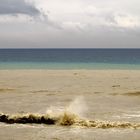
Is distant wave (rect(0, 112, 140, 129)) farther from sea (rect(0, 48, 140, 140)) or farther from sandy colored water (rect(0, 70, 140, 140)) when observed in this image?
sandy colored water (rect(0, 70, 140, 140))

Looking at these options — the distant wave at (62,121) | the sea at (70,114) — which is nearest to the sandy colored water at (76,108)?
the sea at (70,114)

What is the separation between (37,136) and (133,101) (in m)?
9.14

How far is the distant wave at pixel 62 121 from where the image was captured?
14031 millimetres

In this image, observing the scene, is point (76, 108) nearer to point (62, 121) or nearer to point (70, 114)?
point (70, 114)

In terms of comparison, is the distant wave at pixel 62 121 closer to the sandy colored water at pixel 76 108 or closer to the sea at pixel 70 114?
the sea at pixel 70 114

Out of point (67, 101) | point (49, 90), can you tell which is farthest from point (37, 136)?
point (49, 90)

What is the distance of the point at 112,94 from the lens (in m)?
23.4

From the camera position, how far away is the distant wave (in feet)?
46.0

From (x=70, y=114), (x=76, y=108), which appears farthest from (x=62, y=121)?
(x=76, y=108)

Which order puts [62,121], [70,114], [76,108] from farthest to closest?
[76,108] < [70,114] < [62,121]

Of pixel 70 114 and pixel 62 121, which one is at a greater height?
pixel 70 114

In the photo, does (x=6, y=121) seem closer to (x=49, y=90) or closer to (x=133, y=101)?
(x=133, y=101)

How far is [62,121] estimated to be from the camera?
1434 cm

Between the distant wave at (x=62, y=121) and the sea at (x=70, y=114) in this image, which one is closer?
the sea at (x=70, y=114)
